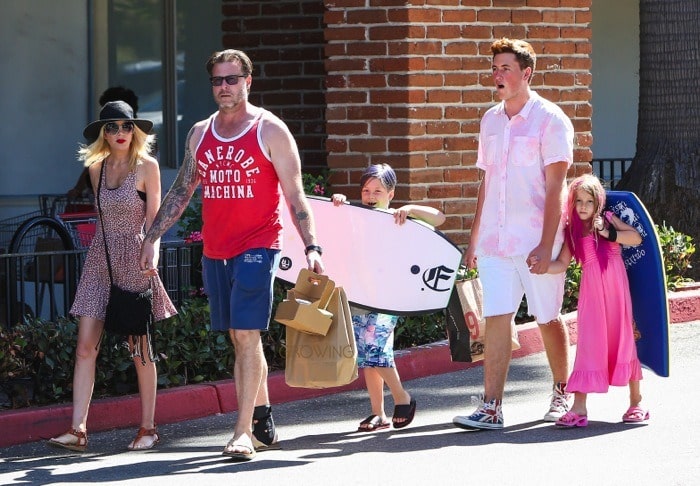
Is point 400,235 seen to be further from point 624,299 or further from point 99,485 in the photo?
point 99,485

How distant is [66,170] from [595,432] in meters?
6.64

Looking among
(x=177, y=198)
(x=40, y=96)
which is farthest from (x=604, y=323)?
(x=40, y=96)

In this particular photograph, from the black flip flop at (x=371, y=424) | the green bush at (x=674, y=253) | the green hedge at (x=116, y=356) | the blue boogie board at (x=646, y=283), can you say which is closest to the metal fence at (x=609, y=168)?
the green bush at (x=674, y=253)

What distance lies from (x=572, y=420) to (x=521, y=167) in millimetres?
1362

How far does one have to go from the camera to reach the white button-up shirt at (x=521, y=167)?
7.77 m

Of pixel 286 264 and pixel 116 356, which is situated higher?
pixel 286 264

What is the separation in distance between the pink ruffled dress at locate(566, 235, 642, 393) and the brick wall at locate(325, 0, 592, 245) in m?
3.13

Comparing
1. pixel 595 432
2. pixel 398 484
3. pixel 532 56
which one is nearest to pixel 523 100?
pixel 532 56

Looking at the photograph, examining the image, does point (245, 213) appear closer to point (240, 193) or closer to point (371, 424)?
point (240, 193)

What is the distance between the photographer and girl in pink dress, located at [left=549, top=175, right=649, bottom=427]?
7977 mm

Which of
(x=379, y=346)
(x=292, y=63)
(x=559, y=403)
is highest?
(x=292, y=63)

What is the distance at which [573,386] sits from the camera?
7980 millimetres

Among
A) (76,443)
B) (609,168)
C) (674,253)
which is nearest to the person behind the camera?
(76,443)

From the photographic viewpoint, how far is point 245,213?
7.34 metres
